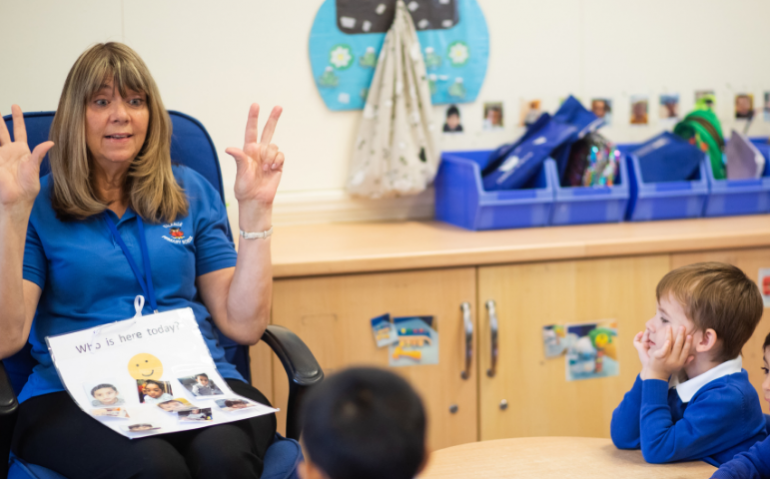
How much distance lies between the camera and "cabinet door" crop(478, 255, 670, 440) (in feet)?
6.32

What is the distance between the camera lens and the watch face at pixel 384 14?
7.46 feet

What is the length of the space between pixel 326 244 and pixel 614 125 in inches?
47.5

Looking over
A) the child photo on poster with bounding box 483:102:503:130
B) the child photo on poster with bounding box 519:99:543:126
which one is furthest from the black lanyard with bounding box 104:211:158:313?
the child photo on poster with bounding box 519:99:543:126

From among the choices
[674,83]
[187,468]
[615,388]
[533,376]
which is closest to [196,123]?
[187,468]

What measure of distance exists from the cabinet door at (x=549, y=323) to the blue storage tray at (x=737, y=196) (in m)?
0.43

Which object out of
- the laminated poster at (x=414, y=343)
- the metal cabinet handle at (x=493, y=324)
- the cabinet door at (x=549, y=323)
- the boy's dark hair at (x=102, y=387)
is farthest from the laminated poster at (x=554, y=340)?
the boy's dark hair at (x=102, y=387)

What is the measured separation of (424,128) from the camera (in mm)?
2291

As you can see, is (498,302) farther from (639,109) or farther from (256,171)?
(639,109)

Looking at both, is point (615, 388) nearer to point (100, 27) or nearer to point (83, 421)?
point (83, 421)

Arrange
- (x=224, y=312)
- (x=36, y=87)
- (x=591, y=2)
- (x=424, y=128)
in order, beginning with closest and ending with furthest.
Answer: (x=224, y=312) < (x=36, y=87) < (x=424, y=128) < (x=591, y=2)

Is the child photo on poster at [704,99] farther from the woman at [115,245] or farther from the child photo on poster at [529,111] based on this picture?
the woman at [115,245]

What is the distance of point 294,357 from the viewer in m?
1.36

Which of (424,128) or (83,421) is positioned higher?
(424,128)

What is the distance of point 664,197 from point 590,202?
0.25m
